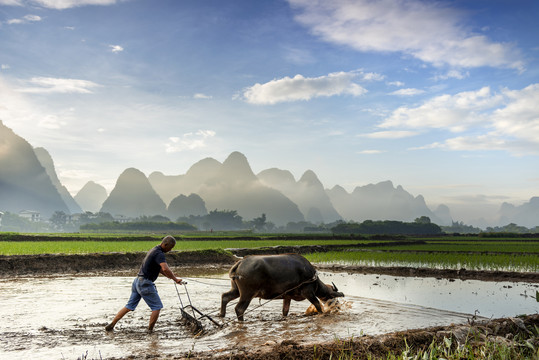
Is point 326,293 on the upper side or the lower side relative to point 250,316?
upper

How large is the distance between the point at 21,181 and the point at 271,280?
166586 millimetres

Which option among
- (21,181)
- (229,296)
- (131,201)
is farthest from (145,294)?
(131,201)

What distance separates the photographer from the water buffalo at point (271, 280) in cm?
730

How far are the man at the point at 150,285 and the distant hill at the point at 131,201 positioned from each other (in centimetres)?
18799

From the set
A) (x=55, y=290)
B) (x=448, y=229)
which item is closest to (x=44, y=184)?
(x=448, y=229)

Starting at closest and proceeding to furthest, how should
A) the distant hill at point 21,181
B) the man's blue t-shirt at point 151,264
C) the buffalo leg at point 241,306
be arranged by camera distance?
the man's blue t-shirt at point 151,264 < the buffalo leg at point 241,306 < the distant hill at point 21,181

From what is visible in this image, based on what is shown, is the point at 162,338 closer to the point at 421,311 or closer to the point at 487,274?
the point at 421,311

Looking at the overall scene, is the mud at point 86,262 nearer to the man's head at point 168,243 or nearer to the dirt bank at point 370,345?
the man's head at point 168,243

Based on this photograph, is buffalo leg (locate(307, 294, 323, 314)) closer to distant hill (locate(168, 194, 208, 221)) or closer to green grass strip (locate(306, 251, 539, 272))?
green grass strip (locate(306, 251, 539, 272))

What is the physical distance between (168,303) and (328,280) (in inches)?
241

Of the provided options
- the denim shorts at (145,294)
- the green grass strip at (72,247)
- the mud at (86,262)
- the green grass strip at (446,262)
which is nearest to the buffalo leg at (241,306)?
the denim shorts at (145,294)

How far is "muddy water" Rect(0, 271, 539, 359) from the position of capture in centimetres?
578

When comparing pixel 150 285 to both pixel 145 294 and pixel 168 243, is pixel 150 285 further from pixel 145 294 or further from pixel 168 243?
pixel 168 243

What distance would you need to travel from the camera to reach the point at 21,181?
14850 centimetres
